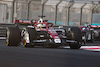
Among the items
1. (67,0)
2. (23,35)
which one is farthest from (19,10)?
(23,35)

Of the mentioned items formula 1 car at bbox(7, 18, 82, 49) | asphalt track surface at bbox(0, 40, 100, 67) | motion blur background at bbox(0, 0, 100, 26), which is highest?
motion blur background at bbox(0, 0, 100, 26)

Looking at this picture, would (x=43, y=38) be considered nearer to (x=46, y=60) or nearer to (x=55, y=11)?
(x=46, y=60)

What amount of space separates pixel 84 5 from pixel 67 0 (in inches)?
60.0

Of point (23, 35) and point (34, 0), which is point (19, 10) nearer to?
point (34, 0)

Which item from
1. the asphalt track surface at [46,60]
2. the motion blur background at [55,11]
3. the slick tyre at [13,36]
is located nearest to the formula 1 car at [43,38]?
the slick tyre at [13,36]

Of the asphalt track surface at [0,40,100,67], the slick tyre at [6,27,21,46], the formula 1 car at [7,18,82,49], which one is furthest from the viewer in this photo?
the slick tyre at [6,27,21,46]

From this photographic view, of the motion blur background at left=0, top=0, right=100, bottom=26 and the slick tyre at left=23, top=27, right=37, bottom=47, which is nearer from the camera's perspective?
the slick tyre at left=23, top=27, right=37, bottom=47

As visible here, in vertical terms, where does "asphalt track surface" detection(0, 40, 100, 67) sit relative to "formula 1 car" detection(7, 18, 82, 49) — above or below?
below

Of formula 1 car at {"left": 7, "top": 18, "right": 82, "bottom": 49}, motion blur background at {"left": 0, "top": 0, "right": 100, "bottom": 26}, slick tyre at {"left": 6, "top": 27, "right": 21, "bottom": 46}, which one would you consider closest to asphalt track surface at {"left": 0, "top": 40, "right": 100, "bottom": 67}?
formula 1 car at {"left": 7, "top": 18, "right": 82, "bottom": 49}

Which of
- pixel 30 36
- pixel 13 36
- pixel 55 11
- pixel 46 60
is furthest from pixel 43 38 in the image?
pixel 55 11

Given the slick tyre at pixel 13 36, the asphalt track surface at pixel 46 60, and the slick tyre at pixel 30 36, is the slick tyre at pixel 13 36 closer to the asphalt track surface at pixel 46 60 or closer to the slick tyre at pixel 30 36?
the slick tyre at pixel 30 36

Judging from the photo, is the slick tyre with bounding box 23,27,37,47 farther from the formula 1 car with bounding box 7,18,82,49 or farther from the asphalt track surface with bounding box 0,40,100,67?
the asphalt track surface with bounding box 0,40,100,67

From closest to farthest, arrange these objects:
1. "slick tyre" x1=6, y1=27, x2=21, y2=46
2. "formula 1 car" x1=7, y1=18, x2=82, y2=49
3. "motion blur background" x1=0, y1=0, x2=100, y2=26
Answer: "formula 1 car" x1=7, y1=18, x2=82, y2=49
"slick tyre" x1=6, y1=27, x2=21, y2=46
"motion blur background" x1=0, y1=0, x2=100, y2=26

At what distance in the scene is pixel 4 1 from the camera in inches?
589
